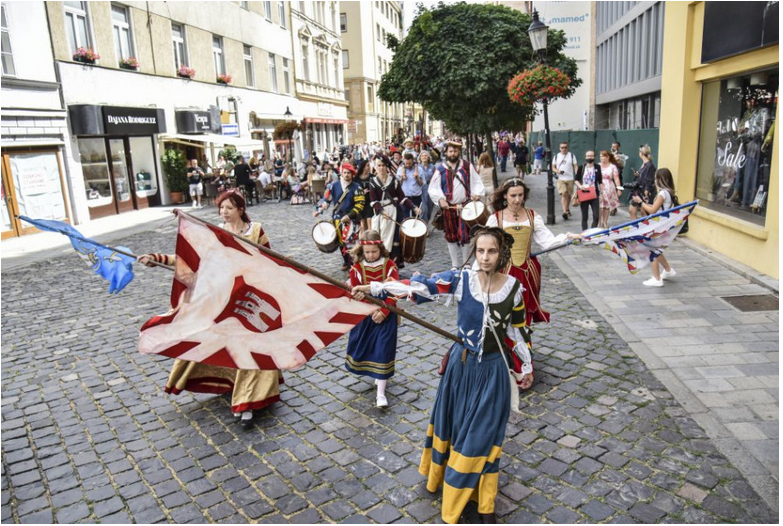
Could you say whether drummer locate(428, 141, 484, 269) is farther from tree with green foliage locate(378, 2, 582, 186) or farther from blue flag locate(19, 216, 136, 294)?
tree with green foliage locate(378, 2, 582, 186)

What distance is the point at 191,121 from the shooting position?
23531 mm

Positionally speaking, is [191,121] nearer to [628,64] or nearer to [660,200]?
[628,64]

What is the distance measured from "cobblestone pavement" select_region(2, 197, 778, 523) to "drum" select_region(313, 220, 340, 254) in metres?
2.15

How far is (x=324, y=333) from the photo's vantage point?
13.3 ft

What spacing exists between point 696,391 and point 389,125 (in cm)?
6994

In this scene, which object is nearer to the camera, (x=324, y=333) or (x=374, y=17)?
(x=324, y=333)

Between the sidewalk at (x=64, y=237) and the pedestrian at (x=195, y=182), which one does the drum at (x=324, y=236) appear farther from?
the pedestrian at (x=195, y=182)

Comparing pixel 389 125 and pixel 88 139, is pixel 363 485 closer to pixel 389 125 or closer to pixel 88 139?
pixel 88 139

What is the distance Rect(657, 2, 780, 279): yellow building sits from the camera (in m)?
8.77

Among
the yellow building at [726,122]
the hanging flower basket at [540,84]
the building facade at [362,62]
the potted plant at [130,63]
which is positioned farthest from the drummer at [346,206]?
the building facade at [362,62]

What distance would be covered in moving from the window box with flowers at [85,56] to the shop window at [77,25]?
0.75 feet

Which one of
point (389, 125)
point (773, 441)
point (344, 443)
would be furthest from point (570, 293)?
point (389, 125)

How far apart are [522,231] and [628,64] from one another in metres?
21.1

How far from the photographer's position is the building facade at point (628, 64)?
67.5 ft
